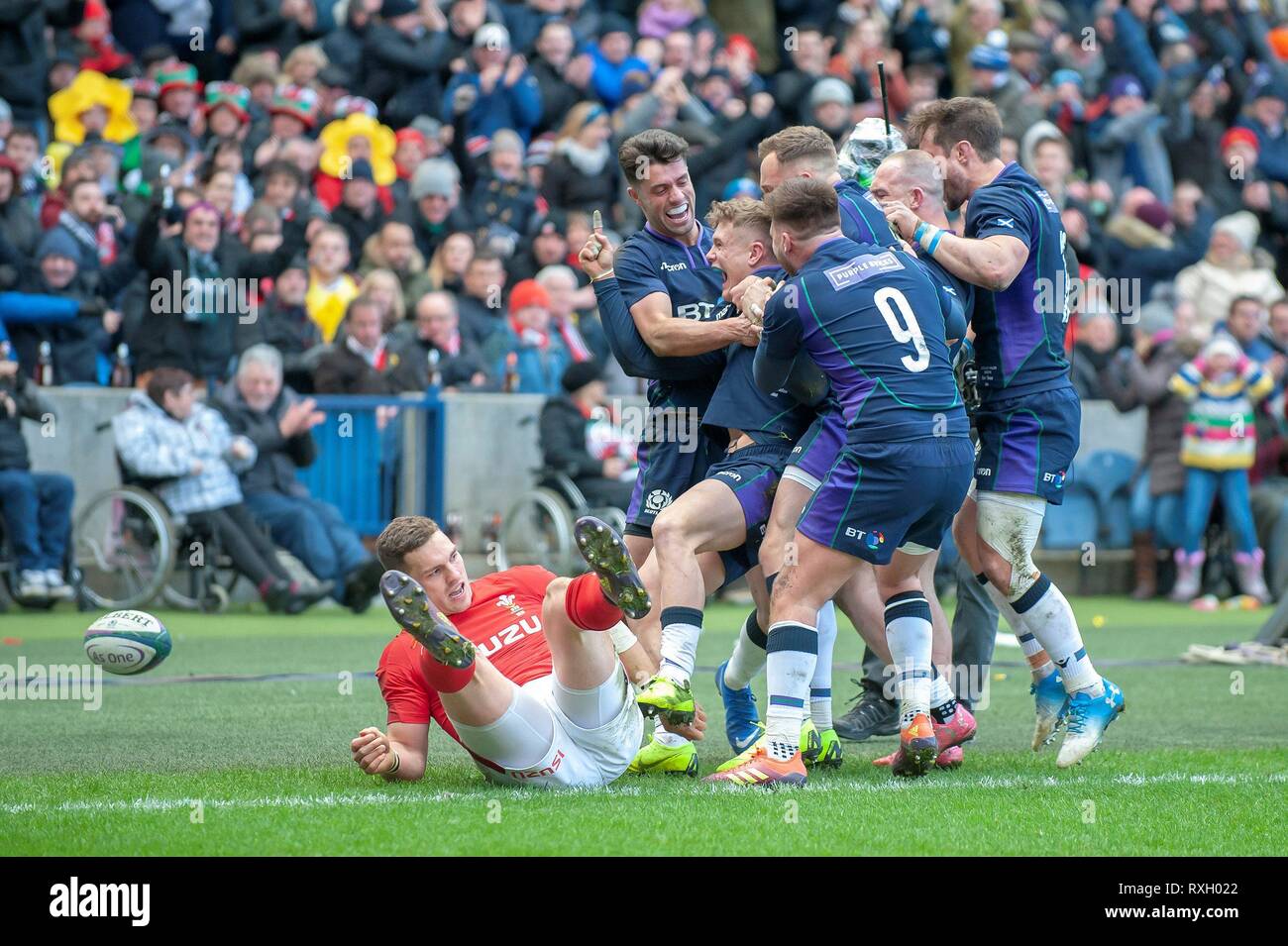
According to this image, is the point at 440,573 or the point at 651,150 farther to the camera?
the point at 651,150

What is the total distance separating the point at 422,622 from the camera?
5.95m

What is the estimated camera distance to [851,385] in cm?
686

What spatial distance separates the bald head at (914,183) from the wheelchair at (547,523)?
276 inches

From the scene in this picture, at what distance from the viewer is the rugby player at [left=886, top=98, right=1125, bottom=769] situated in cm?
757

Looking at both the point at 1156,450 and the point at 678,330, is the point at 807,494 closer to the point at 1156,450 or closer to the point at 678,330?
the point at 678,330

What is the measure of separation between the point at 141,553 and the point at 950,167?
7719 mm

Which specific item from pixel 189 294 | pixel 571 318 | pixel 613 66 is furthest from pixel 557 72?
pixel 189 294

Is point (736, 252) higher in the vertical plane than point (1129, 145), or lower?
lower

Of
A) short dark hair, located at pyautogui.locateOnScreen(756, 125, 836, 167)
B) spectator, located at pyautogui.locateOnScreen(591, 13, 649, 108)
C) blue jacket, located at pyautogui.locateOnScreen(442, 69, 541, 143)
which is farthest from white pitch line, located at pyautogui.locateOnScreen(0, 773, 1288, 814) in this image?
spectator, located at pyautogui.locateOnScreen(591, 13, 649, 108)

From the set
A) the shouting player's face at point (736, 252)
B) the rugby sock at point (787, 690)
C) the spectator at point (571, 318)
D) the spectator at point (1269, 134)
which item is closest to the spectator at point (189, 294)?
the spectator at point (571, 318)

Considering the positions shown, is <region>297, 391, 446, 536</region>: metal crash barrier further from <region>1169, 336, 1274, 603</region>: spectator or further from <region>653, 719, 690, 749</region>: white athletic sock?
<region>653, 719, 690, 749</region>: white athletic sock
